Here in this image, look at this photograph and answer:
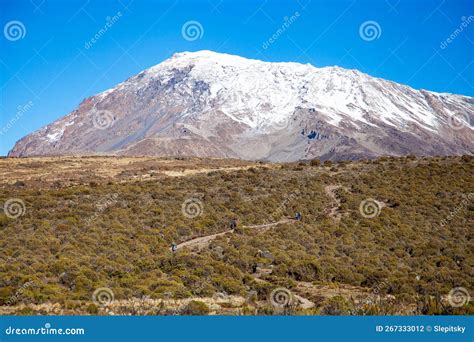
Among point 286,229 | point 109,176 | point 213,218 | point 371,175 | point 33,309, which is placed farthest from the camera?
point 109,176

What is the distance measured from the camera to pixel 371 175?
50.8 metres

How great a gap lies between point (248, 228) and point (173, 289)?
45.3ft

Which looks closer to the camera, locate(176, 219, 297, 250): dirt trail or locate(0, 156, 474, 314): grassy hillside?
locate(0, 156, 474, 314): grassy hillside

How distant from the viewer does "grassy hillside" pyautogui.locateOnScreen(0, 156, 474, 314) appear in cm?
2169

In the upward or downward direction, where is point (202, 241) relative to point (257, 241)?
upward

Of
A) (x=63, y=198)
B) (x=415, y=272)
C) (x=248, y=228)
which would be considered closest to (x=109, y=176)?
(x=63, y=198)

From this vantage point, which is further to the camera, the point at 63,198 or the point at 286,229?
the point at 63,198

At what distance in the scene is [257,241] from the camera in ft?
105

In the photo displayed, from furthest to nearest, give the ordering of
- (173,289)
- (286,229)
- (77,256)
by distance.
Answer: (286,229) < (77,256) < (173,289)

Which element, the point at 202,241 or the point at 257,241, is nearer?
the point at 257,241

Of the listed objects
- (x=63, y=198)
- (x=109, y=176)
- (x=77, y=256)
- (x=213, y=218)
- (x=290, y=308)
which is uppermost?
(x=109, y=176)

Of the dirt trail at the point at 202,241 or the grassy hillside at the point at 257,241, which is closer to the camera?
the grassy hillside at the point at 257,241

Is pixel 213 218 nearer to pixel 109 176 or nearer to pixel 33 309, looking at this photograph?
pixel 33 309

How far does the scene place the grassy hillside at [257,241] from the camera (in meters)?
21.7
